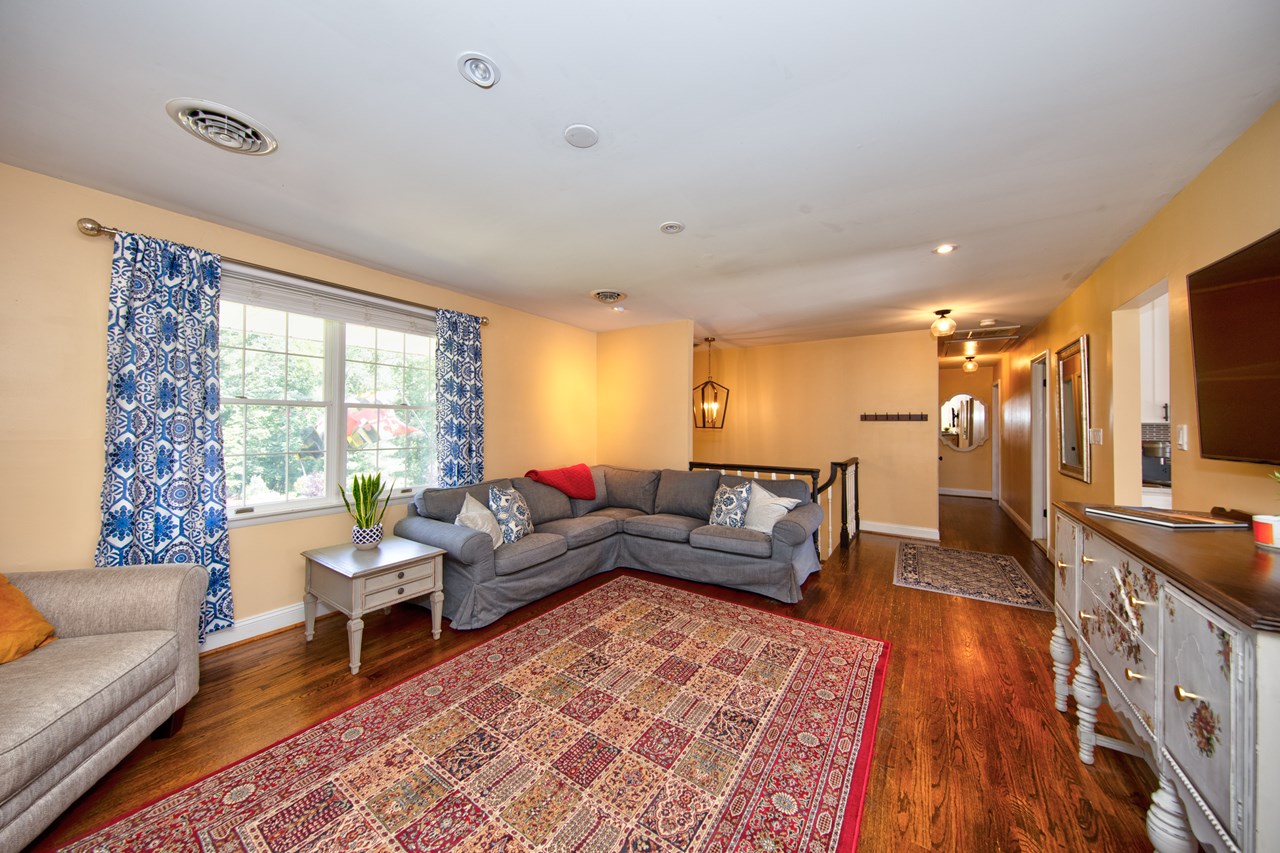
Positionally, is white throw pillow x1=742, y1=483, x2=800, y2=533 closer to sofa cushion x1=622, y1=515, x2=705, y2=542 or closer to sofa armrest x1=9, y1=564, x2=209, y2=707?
sofa cushion x1=622, y1=515, x2=705, y2=542

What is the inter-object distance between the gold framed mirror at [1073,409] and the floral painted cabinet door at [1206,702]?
295cm

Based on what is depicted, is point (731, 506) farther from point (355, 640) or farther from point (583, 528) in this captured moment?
point (355, 640)

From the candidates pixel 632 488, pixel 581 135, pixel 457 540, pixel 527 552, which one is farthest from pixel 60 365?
pixel 632 488

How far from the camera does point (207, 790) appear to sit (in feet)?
5.31

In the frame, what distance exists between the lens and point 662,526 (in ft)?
12.7

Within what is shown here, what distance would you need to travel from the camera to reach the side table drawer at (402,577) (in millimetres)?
2475

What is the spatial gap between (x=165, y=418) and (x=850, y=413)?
6.14 metres

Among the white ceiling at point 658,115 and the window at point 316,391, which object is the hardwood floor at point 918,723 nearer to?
the window at point 316,391

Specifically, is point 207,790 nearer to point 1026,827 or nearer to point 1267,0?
point 1026,827

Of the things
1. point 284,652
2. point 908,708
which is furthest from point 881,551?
point 284,652

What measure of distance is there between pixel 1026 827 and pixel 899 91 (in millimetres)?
2512

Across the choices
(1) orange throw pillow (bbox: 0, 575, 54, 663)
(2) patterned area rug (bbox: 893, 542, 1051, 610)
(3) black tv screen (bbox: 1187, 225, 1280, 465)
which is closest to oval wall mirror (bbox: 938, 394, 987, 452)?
(2) patterned area rug (bbox: 893, 542, 1051, 610)

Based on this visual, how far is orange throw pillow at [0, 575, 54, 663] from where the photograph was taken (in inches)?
63.4

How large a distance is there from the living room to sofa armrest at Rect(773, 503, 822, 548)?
142 cm
